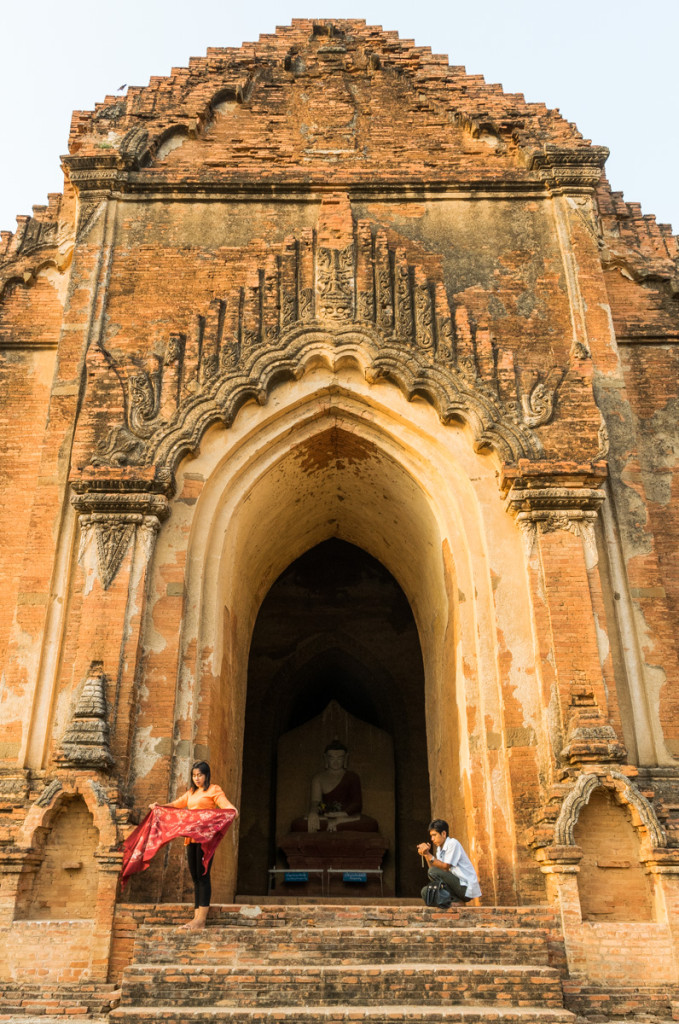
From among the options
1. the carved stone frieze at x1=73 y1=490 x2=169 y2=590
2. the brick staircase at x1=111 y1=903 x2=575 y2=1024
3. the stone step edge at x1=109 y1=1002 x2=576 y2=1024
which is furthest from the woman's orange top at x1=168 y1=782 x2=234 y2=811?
the carved stone frieze at x1=73 y1=490 x2=169 y2=590

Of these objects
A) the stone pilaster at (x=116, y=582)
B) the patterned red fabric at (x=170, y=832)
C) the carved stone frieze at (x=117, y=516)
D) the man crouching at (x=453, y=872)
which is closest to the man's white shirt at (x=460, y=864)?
the man crouching at (x=453, y=872)

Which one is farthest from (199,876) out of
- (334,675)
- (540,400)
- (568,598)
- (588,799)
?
(334,675)

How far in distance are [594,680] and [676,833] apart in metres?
1.62

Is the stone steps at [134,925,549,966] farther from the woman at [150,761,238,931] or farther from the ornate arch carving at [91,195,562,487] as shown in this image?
the ornate arch carving at [91,195,562,487]

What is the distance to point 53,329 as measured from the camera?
40.7ft

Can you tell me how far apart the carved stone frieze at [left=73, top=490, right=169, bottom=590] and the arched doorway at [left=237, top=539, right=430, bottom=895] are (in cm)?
724

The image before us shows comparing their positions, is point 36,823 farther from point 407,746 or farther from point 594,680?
point 407,746

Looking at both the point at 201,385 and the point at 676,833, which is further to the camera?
the point at 201,385

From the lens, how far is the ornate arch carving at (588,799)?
821 cm

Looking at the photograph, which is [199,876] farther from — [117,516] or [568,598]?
[568,598]

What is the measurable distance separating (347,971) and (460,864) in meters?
1.91

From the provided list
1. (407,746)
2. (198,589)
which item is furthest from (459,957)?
(407,746)

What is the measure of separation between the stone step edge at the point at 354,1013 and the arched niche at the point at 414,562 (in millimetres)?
2259

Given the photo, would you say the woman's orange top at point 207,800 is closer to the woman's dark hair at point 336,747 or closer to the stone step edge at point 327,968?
the stone step edge at point 327,968
